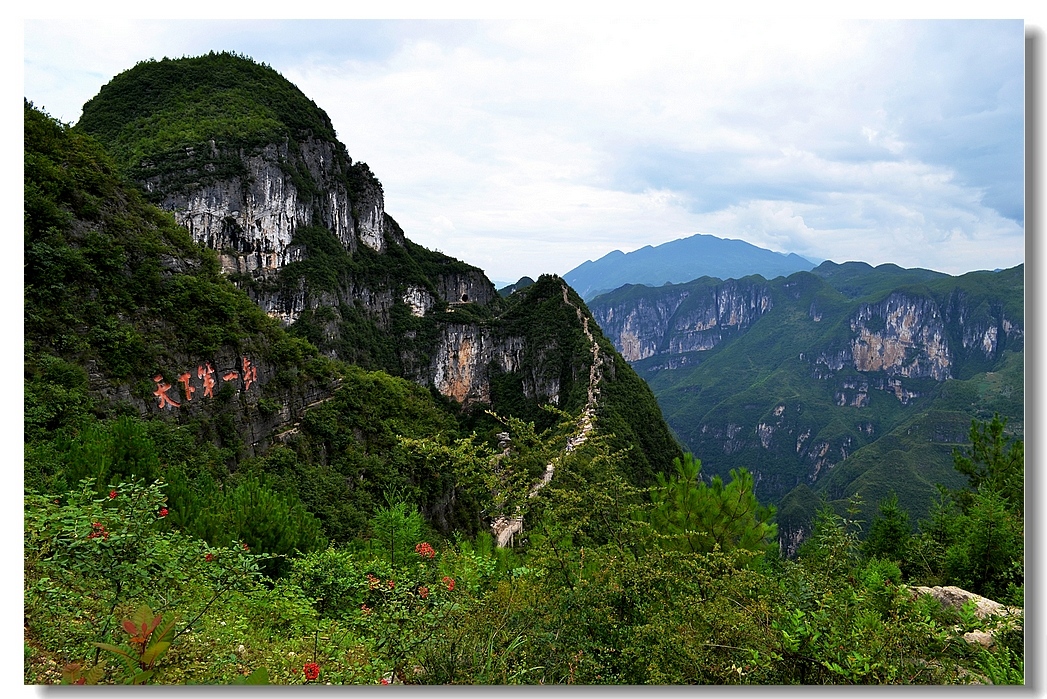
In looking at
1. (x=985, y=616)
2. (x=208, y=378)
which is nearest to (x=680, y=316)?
(x=208, y=378)

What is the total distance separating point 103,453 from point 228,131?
143ft

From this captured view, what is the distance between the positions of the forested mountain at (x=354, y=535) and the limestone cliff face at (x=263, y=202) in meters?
25.8

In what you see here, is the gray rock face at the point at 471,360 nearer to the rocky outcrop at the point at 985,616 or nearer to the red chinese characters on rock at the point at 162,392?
the red chinese characters on rock at the point at 162,392

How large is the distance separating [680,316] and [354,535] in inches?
6948

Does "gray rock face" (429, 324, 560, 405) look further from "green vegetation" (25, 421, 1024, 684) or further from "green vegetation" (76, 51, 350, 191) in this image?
"green vegetation" (25, 421, 1024, 684)

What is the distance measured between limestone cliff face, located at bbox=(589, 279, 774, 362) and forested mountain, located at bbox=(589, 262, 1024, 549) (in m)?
0.66

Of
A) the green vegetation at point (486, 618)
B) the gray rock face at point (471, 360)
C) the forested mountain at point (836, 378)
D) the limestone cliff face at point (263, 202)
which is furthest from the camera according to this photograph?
the forested mountain at point (836, 378)

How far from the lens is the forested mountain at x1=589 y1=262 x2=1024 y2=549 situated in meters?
73.4

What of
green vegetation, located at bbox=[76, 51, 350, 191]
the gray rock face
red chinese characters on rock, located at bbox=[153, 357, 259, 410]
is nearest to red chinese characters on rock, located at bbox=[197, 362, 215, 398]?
red chinese characters on rock, located at bbox=[153, 357, 259, 410]

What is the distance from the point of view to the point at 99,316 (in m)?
10.5

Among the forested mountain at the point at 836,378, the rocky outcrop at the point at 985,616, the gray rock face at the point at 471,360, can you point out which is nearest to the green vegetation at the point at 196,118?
the gray rock face at the point at 471,360

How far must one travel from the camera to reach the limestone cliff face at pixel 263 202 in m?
37.3

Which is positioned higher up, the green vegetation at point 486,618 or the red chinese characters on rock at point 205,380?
the red chinese characters on rock at point 205,380

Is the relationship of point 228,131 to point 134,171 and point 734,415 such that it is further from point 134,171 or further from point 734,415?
point 734,415
